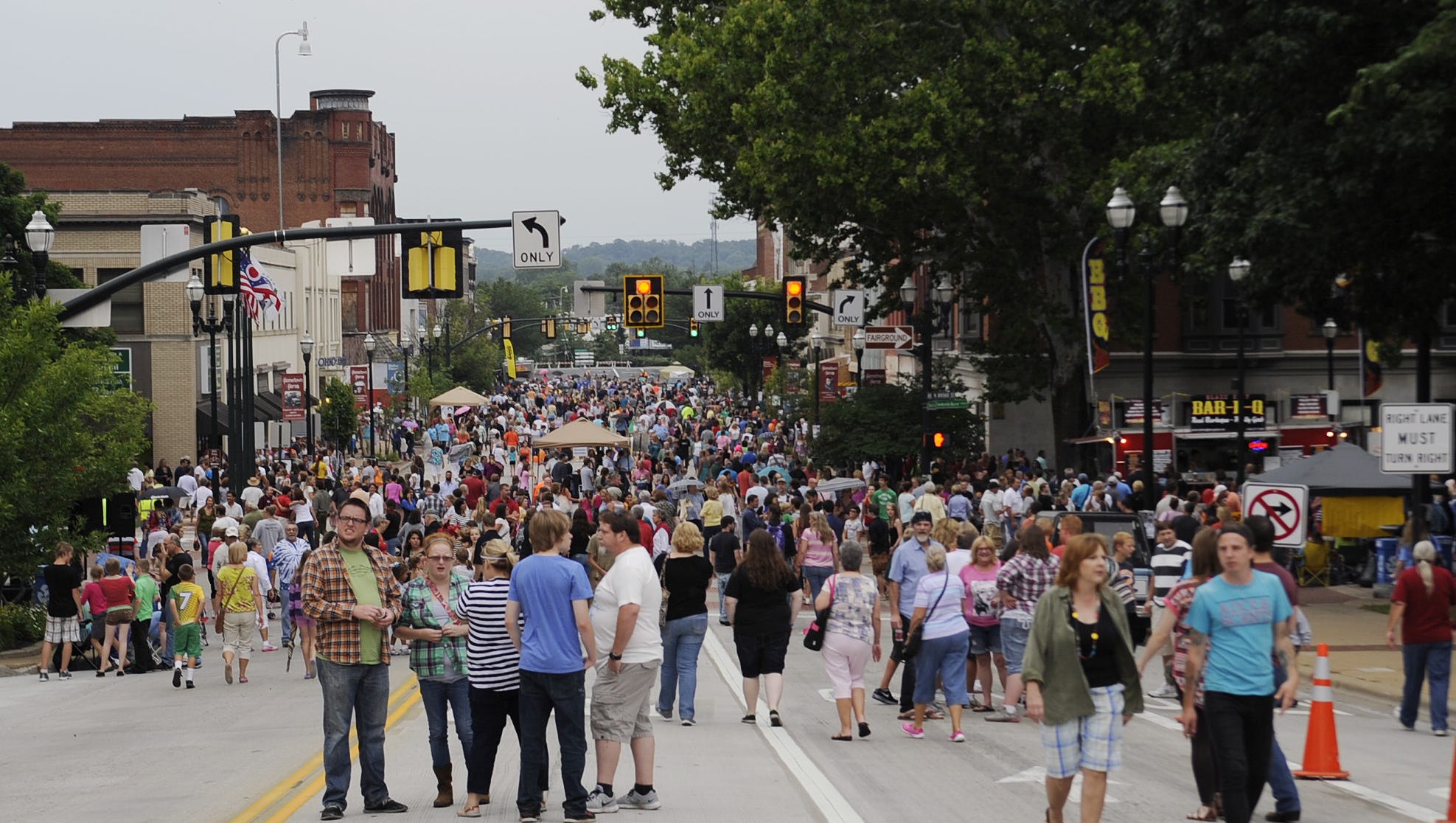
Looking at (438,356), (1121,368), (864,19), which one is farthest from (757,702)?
(438,356)

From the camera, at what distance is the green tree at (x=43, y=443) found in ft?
70.7

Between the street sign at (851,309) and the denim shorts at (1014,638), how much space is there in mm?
28655

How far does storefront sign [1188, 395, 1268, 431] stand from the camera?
3922 cm

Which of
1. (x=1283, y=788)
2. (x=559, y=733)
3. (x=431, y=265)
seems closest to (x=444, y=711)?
(x=559, y=733)

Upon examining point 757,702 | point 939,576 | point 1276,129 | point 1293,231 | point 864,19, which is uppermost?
point 864,19

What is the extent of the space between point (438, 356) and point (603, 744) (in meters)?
95.8

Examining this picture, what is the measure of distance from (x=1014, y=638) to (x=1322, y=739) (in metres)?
2.96

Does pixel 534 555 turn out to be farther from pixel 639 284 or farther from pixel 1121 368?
pixel 1121 368

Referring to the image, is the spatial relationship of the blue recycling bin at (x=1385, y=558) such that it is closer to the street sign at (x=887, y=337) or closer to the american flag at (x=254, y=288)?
the street sign at (x=887, y=337)

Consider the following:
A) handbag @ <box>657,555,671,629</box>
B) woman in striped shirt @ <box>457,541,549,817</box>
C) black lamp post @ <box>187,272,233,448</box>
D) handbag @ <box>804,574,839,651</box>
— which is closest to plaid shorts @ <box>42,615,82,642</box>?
handbag @ <box>657,555,671,629</box>

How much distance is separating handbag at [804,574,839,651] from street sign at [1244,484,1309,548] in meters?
5.09

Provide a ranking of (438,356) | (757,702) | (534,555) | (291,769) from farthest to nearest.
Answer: (438,356), (757,702), (291,769), (534,555)

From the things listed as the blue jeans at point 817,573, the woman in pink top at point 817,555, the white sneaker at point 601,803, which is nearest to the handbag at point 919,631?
the white sneaker at point 601,803

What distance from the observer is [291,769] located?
1273cm
